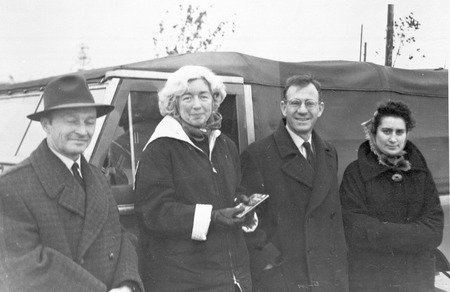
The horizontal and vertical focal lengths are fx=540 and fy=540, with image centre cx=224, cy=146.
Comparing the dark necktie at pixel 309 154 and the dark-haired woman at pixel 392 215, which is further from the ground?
the dark necktie at pixel 309 154

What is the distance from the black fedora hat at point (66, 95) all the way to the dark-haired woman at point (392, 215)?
1.80 metres

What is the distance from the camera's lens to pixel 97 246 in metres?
2.44

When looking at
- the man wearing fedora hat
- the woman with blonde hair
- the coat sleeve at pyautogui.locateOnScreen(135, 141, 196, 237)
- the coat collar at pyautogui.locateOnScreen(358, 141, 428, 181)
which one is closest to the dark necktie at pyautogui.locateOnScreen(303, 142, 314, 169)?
the coat collar at pyautogui.locateOnScreen(358, 141, 428, 181)

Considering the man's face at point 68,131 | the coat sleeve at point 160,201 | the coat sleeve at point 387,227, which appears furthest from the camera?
the coat sleeve at point 387,227

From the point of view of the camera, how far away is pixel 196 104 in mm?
3025

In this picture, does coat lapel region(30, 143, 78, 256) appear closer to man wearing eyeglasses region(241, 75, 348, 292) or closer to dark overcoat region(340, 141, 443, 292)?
man wearing eyeglasses region(241, 75, 348, 292)

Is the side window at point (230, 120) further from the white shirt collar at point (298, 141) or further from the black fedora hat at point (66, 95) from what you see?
the black fedora hat at point (66, 95)

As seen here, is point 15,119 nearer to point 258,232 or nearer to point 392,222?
point 258,232

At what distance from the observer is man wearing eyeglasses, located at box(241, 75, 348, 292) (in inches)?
129

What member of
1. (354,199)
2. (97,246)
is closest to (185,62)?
(354,199)

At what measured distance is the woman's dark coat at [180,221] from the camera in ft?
9.21

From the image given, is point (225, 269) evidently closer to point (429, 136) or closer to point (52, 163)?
point (52, 163)

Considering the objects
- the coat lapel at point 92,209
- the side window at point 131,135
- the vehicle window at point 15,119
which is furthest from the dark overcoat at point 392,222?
the vehicle window at point 15,119

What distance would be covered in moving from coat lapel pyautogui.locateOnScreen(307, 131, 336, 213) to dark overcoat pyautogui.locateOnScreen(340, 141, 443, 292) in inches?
7.6
